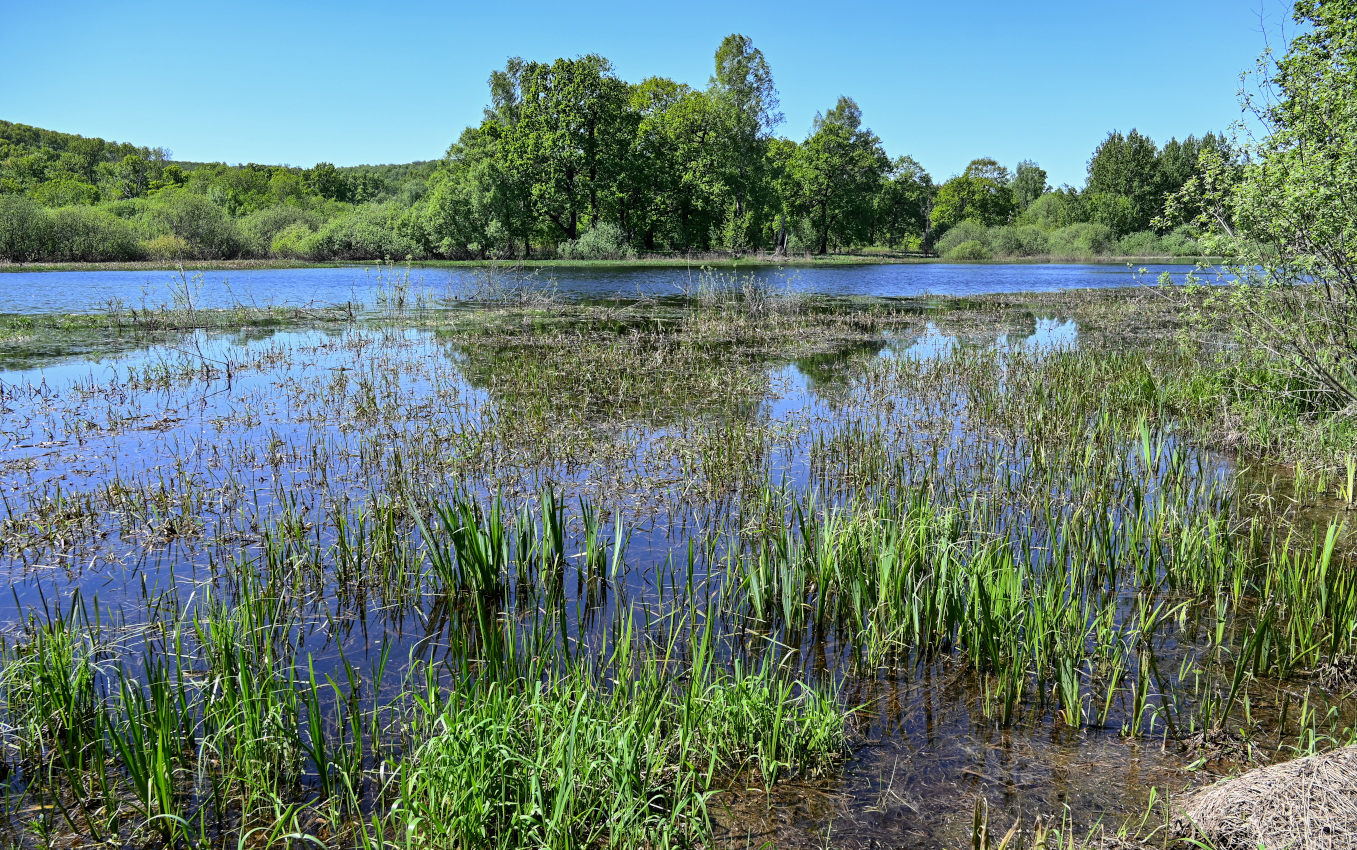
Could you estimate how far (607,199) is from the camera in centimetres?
5519

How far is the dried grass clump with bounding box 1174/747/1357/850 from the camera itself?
2.31 metres

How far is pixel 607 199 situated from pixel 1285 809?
2210 inches

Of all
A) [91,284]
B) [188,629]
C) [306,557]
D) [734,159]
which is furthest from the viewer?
[734,159]

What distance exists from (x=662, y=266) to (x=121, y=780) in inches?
1731

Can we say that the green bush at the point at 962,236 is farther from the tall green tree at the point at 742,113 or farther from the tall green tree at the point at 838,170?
the tall green tree at the point at 742,113

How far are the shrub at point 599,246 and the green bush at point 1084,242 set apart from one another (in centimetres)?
4315

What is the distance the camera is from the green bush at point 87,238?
46156mm

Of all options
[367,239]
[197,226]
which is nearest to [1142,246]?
[367,239]

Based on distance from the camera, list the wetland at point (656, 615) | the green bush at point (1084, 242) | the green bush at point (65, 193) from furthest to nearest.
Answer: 1. the green bush at point (1084, 242)
2. the green bush at point (65, 193)
3. the wetland at point (656, 615)

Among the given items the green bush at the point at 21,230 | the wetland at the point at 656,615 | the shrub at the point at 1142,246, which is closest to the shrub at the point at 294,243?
the green bush at the point at 21,230

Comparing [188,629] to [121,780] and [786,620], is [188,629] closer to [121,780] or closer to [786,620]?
[121,780]

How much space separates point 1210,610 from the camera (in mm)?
4574

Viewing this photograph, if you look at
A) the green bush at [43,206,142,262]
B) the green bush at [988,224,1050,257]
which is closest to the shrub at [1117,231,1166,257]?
the green bush at [988,224,1050,257]

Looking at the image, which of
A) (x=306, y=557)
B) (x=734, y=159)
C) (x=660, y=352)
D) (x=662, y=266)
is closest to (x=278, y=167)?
(x=734, y=159)
